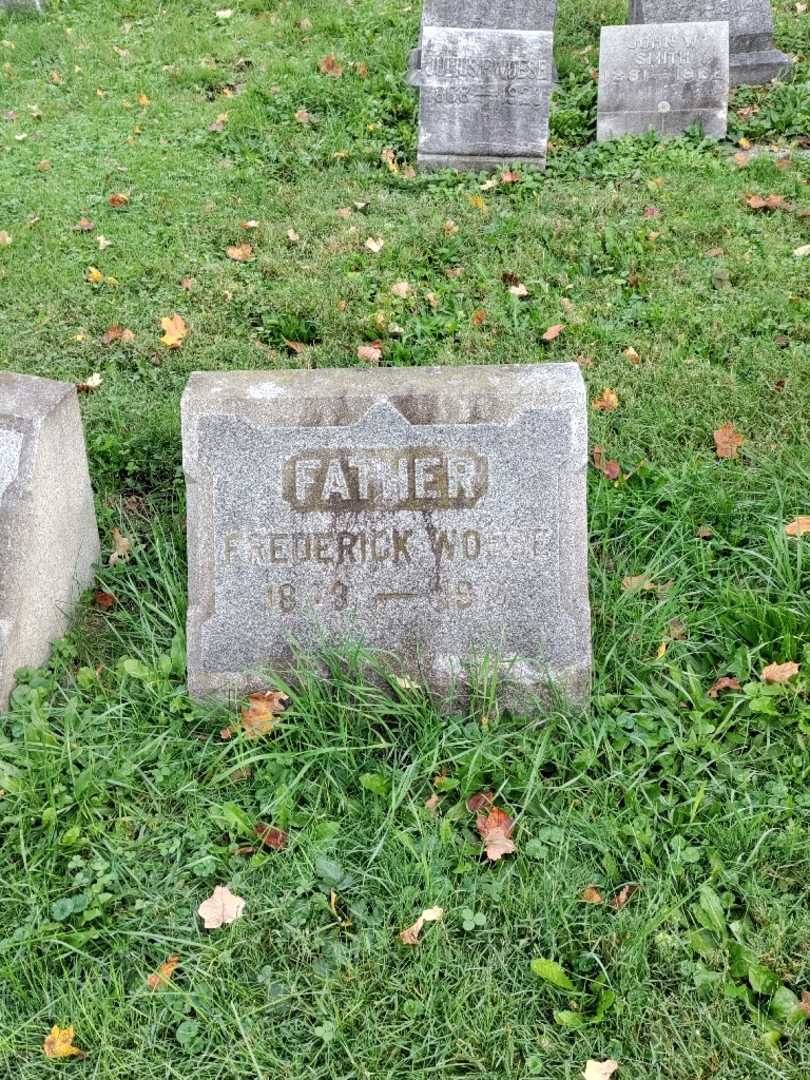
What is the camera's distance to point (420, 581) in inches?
113

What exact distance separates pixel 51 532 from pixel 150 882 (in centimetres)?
119

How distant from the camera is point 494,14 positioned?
6.49m

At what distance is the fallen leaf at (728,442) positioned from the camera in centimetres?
371

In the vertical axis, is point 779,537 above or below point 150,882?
above

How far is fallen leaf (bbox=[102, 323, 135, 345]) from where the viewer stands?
15.3 ft

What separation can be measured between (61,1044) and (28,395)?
1879 millimetres

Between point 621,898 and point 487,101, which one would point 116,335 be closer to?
point 487,101

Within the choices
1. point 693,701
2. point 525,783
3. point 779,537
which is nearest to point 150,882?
point 525,783

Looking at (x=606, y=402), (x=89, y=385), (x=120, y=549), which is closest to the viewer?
(x=120, y=549)

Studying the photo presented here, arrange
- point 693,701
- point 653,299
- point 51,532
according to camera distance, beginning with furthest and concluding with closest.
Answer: point 653,299 → point 51,532 → point 693,701

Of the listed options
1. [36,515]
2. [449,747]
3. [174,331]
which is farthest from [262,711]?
[174,331]

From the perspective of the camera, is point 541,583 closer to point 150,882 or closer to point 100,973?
point 150,882

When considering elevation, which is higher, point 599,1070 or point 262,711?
point 262,711

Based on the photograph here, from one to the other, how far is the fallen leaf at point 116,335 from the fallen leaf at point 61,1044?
11.1 ft
